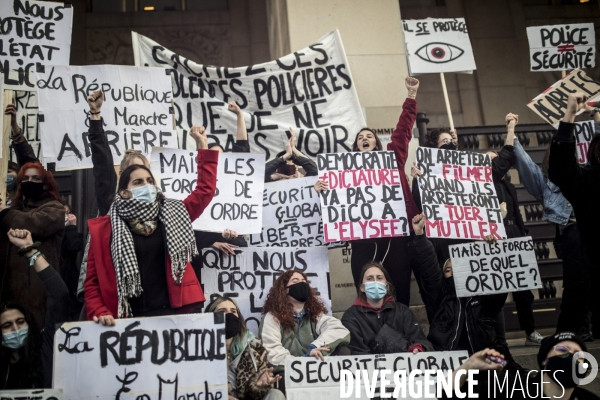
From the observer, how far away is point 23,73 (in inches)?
279

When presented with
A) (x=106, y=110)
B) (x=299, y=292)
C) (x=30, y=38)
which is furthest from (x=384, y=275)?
(x=30, y=38)

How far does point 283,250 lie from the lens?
627cm

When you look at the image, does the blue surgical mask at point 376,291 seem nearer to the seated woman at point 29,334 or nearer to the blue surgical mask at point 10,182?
the seated woman at point 29,334

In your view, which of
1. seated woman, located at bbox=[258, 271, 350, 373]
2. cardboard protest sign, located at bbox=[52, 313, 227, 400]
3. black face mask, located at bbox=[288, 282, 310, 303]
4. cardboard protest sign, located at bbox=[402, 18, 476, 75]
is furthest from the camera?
cardboard protest sign, located at bbox=[402, 18, 476, 75]

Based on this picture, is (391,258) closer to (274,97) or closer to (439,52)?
(274,97)

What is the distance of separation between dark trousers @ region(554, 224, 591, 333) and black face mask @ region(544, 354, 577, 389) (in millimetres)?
2134

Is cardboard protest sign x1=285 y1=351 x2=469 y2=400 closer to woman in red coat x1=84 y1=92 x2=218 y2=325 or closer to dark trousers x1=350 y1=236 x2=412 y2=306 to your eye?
woman in red coat x1=84 y1=92 x2=218 y2=325

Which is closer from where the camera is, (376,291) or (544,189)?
(376,291)

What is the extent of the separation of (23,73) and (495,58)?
8451mm

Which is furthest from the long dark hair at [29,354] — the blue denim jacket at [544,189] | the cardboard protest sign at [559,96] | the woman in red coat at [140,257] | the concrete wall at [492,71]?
the concrete wall at [492,71]

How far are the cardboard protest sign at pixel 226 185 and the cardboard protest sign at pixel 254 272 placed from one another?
25 centimetres

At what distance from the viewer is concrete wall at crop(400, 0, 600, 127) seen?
12.7 metres

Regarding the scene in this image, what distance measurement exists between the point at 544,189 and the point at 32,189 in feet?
14.2

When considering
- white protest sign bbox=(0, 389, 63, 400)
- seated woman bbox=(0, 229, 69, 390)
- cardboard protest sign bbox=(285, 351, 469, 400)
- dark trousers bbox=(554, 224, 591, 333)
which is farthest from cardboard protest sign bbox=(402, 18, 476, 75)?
white protest sign bbox=(0, 389, 63, 400)
